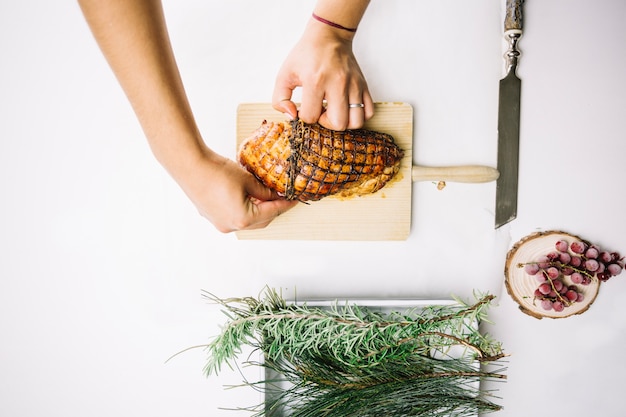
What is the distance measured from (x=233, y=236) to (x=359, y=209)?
42cm

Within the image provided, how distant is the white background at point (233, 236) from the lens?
1277 mm

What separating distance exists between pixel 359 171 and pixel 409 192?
23cm

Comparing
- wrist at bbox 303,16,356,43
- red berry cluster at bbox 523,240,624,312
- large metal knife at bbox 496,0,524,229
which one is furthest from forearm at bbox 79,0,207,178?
red berry cluster at bbox 523,240,624,312

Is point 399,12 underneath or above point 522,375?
above

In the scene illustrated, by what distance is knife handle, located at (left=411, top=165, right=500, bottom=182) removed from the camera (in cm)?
121

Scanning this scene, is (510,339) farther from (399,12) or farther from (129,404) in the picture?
(129,404)

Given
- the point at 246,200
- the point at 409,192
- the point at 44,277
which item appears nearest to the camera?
the point at 246,200

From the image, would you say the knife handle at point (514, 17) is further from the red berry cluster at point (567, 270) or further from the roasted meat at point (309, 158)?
the red berry cluster at point (567, 270)

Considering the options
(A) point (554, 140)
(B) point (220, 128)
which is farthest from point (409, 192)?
(B) point (220, 128)

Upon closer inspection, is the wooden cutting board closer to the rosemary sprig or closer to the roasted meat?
the roasted meat

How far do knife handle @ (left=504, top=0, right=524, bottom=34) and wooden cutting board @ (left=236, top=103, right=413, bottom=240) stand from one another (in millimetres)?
400

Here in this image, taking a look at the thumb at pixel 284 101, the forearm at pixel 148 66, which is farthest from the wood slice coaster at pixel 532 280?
the forearm at pixel 148 66

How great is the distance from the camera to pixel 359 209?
1.25 metres

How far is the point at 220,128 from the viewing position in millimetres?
1289
